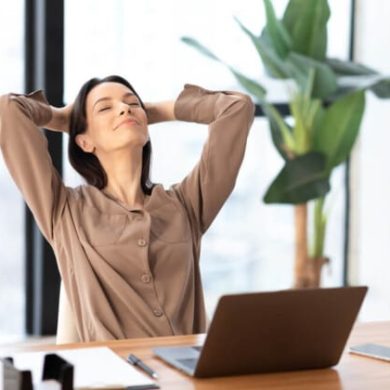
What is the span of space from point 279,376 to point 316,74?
7.81 feet

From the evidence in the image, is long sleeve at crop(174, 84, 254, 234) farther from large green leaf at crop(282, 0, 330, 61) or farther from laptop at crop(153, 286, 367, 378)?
large green leaf at crop(282, 0, 330, 61)

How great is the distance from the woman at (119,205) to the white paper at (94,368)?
431mm

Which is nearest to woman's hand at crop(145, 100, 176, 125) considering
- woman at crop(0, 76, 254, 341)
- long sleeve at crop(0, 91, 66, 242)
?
woman at crop(0, 76, 254, 341)

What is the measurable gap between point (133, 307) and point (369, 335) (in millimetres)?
562

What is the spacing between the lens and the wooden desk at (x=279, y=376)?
172cm

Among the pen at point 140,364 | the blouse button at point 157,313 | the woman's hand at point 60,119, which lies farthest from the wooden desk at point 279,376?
the woman's hand at point 60,119

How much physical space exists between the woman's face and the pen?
0.73 metres

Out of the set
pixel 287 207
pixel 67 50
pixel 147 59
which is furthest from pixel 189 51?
pixel 287 207

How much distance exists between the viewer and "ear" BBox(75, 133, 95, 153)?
2518 millimetres

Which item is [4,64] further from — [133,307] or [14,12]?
[133,307]

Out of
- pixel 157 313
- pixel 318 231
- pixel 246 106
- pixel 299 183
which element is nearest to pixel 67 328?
pixel 157 313

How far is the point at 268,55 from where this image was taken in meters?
3.99

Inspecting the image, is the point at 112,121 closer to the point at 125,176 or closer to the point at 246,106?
the point at 125,176

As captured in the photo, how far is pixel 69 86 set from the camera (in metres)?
3.94
